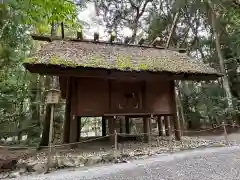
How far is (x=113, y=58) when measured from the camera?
8.34m

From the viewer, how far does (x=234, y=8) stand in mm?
11734

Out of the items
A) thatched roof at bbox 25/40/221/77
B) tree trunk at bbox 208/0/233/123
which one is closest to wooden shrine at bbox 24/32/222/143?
thatched roof at bbox 25/40/221/77

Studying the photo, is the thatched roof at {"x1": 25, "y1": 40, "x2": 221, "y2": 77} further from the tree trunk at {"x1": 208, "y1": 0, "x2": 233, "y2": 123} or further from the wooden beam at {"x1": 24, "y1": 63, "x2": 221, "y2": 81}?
the tree trunk at {"x1": 208, "y1": 0, "x2": 233, "y2": 123}

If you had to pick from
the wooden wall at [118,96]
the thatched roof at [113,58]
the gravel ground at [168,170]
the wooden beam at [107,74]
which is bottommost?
the gravel ground at [168,170]

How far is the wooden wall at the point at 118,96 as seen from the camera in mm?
8156

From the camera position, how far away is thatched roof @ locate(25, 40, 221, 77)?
7.31m

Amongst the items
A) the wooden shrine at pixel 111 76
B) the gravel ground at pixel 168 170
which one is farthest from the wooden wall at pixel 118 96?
the gravel ground at pixel 168 170

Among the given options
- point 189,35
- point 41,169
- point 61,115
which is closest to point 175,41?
point 189,35

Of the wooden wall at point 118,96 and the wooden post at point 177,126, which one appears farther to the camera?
the wooden post at point 177,126

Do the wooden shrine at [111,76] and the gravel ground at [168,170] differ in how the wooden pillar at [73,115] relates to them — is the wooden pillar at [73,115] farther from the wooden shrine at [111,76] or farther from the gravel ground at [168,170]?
the gravel ground at [168,170]

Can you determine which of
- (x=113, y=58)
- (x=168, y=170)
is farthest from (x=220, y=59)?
(x=168, y=170)

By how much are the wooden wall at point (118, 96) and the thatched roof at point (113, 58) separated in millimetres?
915

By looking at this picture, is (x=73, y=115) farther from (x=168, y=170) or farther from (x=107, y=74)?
(x=168, y=170)

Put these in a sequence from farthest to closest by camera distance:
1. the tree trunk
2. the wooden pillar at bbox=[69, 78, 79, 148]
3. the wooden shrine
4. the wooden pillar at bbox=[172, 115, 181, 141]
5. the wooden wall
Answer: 1. the tree trunk
2. the wooden pillar at bbox=[172, 115, 181, 141]
3. the wooden wall
4. the wooden pillar at bbox=[69, 78, 79, 148]
5. the wooden shrine
